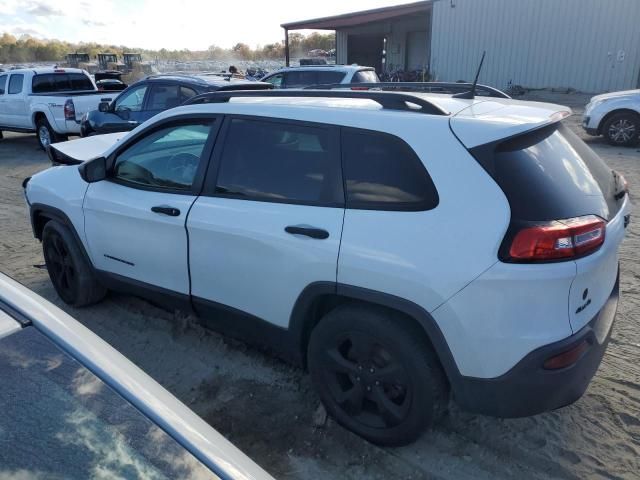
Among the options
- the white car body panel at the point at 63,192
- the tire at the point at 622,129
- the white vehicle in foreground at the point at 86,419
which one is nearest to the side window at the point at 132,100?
the white car body panel at the point at 63,192

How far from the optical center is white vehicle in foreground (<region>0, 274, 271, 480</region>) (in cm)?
130

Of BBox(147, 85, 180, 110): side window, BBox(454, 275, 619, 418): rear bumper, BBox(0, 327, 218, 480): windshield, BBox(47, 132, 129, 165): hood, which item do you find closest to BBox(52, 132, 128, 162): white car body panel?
BBox(47, 132, 129, 165): hood

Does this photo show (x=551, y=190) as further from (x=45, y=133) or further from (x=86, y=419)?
(x=45, y=133)

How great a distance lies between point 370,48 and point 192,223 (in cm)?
3123

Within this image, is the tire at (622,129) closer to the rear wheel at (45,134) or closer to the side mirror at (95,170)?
the side mirror at (95,170)

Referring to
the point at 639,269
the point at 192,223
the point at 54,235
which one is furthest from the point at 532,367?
the point at 54,235

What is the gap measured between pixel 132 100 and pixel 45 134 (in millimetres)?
4152

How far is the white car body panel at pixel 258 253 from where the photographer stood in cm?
260

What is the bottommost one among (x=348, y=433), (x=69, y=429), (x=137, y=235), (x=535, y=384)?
(x=348, y=433)

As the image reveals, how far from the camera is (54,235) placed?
4.25m

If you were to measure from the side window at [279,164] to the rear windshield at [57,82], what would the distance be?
11.3 metres

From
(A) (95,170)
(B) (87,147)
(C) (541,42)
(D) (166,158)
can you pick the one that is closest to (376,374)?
(D) (166,158)

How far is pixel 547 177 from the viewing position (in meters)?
2.32

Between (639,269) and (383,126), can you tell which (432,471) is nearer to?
(383,126)
